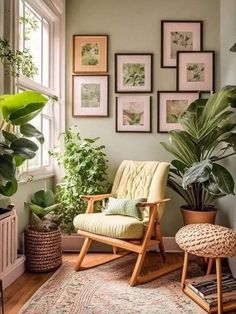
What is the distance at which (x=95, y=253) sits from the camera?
321 centimetres

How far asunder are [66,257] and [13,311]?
1.08m

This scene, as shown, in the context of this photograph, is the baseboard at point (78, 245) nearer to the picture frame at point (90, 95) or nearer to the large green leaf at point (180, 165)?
the large green leaf at point (180, 165)

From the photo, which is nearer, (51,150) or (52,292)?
(52,292)

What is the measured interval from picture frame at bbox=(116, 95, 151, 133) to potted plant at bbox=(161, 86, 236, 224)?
21.7 inches

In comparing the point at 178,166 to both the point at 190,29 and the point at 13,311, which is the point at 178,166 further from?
the point at 13,311

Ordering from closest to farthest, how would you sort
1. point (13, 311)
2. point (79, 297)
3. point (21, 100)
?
point (21, 100)
point (13, 311)
point (79, 297)

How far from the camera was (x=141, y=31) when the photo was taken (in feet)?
10.9

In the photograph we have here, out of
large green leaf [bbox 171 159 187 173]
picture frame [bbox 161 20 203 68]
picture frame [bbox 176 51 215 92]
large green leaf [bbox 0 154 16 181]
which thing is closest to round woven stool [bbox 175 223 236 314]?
large green leaf [bbox 171 159 187 173]

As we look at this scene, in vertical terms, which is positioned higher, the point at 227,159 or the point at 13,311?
the point at 227,159

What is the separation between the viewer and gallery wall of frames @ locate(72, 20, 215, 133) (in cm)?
329

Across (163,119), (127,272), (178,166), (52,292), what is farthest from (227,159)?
(52,292)

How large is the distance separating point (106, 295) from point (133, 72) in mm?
2206

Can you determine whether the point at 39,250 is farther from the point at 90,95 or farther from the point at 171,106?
the point at 171,106

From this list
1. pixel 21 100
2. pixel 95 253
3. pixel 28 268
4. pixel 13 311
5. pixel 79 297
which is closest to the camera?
pixel 21 100
